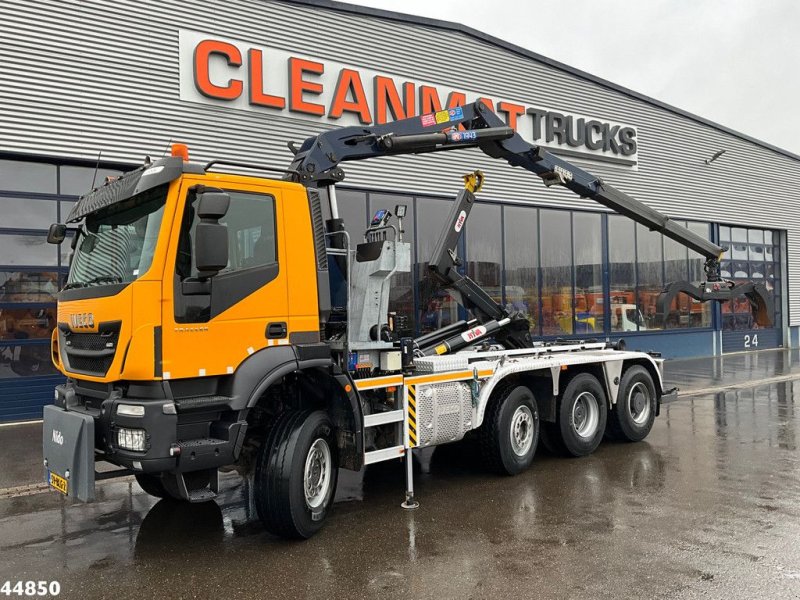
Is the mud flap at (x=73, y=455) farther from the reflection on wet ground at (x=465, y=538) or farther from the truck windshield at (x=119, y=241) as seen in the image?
the truck windshield at (x=119, y=241)

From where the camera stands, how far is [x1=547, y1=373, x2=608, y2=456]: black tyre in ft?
Result: 26.2

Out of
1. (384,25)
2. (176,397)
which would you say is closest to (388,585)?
(176,397)

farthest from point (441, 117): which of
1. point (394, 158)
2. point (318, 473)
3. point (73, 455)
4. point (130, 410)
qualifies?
point (394, 158)

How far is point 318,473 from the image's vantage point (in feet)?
18.4

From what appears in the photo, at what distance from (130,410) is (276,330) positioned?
1.24m

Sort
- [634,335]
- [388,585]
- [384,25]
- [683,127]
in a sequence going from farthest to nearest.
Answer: [683,127] < [634,335] < [384,25] < [388,585]

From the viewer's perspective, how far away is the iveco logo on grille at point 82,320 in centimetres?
499

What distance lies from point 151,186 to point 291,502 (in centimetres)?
265

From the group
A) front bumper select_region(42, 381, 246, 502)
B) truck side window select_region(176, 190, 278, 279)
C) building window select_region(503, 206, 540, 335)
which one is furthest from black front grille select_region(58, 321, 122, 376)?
building window select_region(503, 206, 540, 335)

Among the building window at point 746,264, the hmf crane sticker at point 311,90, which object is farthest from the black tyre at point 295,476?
the building window at point 746,264

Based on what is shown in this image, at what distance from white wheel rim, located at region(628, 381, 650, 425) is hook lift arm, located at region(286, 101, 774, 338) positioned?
1.44 meters

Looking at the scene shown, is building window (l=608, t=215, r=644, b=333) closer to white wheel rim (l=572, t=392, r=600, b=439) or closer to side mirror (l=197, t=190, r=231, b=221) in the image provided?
white wheel rim (l=572, t=392, r=600, b=439)

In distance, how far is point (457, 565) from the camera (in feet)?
15.7

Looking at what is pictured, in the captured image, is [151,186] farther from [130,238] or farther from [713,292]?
[713,292]
